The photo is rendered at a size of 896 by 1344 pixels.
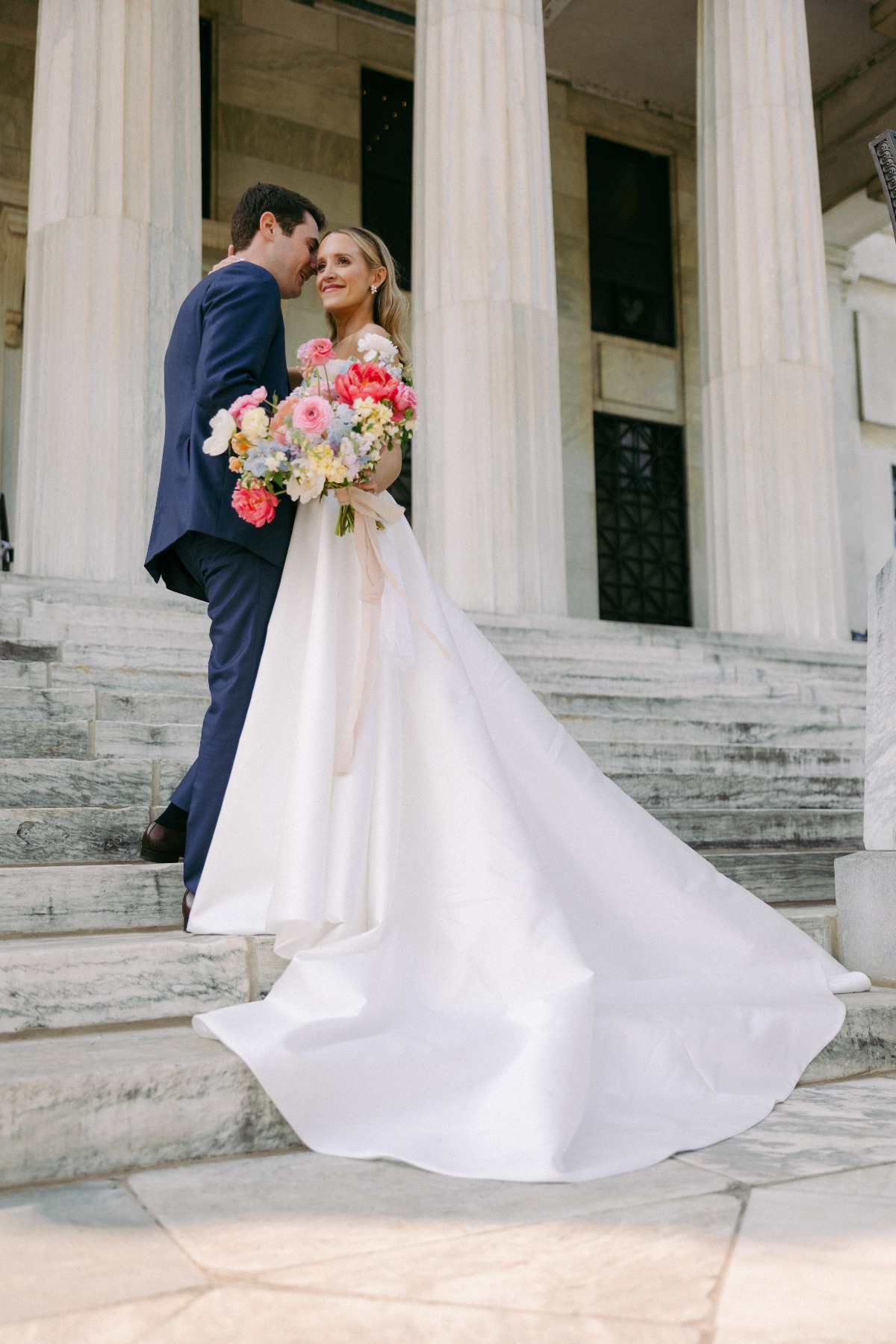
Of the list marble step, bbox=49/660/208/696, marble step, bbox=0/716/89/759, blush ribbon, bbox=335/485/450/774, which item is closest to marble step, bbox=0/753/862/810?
marble step, bbox=0/716/89/759

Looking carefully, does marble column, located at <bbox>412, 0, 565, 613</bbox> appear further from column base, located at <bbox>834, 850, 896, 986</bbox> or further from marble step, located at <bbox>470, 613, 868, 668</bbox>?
column base, located at <bbox>834, 850, 896, 986</bbox>

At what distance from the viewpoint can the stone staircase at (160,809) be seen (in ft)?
9.14

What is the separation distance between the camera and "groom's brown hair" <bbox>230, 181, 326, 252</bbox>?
3959mm

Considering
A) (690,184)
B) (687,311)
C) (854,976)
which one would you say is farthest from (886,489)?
(854,976)

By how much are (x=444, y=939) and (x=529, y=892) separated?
273 millimetres

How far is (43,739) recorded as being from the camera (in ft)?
17.1

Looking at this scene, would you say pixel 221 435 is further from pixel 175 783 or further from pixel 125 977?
pixel 175 783

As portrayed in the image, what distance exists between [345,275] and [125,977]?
7.81ft

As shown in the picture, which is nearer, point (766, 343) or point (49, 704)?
point (49, 704)

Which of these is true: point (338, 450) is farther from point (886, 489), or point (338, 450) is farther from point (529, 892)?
point (886, 489)

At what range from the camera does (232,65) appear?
15.4 metres

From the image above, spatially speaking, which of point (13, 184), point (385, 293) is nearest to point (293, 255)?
point (385, 293)

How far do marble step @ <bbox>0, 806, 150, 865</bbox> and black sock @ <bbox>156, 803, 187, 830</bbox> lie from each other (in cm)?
46

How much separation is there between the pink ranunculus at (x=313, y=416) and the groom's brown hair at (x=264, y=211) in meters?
0.80
